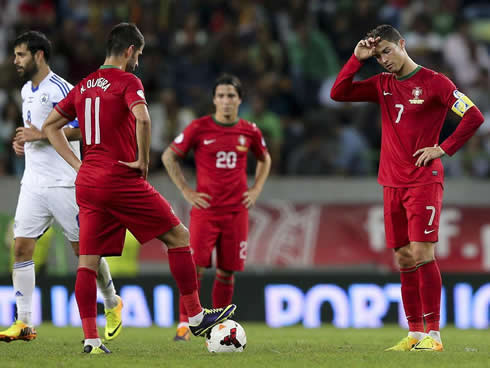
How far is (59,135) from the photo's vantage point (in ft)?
Result: 22.6

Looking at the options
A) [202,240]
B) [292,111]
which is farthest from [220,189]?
[292,111]

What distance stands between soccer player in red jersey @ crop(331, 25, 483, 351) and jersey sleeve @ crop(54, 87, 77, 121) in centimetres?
205

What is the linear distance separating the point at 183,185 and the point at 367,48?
2700mm

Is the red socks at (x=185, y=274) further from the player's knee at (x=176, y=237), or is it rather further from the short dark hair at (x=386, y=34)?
the short dark hair at (x=386, y=34)

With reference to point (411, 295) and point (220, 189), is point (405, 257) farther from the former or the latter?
point (220, 189)

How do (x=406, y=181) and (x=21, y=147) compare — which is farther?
(x=21, y=147)

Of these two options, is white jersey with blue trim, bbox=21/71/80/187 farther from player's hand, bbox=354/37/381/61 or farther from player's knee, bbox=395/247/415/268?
player's knee, bbox=395/247/415/268

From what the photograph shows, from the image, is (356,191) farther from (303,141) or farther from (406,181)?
(406,181)

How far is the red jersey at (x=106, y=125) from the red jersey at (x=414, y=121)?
1.81 metres

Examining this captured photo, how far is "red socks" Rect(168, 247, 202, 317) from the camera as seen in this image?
673 centimetres

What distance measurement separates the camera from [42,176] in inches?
301

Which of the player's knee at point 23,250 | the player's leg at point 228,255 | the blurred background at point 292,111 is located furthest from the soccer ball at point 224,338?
the blurred background at point 292,111

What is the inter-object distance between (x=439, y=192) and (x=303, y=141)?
252 inches

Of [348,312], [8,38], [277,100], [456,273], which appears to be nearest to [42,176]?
[348,312]
